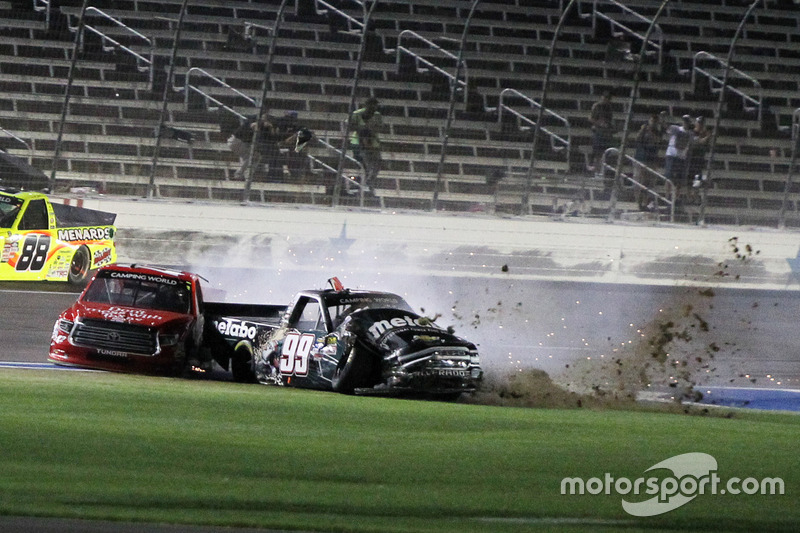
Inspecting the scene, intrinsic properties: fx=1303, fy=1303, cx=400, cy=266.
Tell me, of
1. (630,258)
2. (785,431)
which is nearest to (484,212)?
(630,258)

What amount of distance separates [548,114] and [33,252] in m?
8.81

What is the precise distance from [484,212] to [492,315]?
3.20 meters

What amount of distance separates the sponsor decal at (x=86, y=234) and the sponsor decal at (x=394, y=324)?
7936 mm

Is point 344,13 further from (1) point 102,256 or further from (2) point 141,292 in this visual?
(2) point 141,292

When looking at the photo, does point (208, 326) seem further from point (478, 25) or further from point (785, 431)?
point (478, 25)

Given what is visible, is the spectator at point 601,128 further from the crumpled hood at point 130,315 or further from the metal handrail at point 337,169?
the crumpled hood at point 130,315

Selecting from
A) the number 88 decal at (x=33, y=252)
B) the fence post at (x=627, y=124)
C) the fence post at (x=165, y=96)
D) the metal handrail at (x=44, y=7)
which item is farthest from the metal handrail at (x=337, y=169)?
the metal handrail at (x=44, y=7)

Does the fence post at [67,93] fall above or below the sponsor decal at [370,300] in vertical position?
above

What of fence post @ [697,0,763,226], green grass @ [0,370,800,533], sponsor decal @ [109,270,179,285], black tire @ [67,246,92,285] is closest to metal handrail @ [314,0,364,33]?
fence post @ [697,0,763,226]

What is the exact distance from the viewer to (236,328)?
12875mm

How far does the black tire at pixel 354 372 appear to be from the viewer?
1134 cm

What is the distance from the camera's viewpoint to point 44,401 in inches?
390

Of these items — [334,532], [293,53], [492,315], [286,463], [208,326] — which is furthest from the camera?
[293,53]

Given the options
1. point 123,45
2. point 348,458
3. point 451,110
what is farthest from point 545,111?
point 348,458
